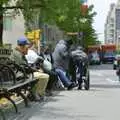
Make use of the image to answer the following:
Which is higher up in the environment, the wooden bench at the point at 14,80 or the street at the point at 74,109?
the wooden bench at the point at 14,80

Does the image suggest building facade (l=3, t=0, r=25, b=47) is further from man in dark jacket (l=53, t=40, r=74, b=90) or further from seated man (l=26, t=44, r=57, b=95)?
seated man (l=26, t=44, r=57, b=95)

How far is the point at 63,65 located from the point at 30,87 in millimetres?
7300

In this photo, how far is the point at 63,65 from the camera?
25.2m

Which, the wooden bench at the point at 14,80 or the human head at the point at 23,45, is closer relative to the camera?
the wooden bench at the point at 14,80

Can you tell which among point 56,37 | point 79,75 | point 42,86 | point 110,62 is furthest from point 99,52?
point 42,86

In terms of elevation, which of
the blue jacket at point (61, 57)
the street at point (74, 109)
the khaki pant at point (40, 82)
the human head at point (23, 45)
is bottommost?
the street at point (74, 109)

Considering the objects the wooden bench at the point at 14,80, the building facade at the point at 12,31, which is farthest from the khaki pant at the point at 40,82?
the building facade at the point at 12,31

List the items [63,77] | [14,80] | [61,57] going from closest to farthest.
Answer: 1. [14,80]
2. [63,77]
3. [61,57]

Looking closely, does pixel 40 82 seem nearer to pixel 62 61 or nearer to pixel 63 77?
pixel 63 77

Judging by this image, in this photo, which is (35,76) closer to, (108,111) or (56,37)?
(108,111)

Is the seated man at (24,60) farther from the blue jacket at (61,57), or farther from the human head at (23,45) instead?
the blue jacket at (61,57)

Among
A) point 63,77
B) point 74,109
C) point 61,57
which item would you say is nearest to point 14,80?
point 74,109

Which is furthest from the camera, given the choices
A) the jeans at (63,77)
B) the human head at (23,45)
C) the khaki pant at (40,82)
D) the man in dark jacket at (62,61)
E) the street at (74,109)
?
the man in dark jacket at (62,61)

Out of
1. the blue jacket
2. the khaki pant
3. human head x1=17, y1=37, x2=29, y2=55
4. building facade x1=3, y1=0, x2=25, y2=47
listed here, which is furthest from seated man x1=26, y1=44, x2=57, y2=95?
building facade x1=3, y1=0, x2=25, y2=47
